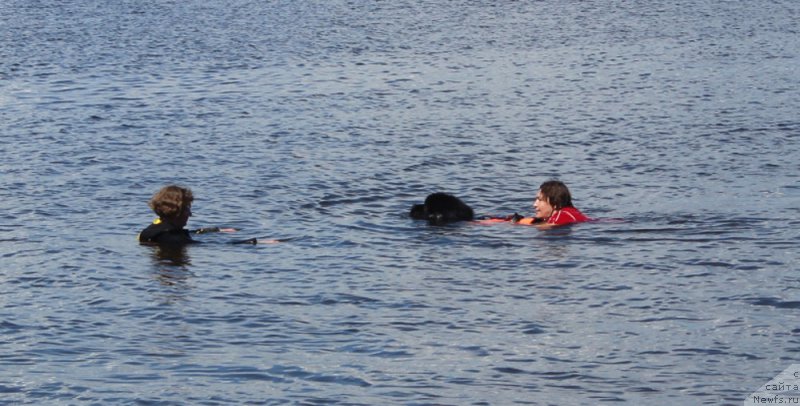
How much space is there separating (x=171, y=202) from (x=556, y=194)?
5152mm

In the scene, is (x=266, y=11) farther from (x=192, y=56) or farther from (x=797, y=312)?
(x=797, y=312)

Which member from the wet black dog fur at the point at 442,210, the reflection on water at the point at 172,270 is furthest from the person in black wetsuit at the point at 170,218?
the wet black dog fur at the point at 442,210

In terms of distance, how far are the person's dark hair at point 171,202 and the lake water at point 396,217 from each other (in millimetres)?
606

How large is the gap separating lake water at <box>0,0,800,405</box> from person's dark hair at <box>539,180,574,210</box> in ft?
1.25

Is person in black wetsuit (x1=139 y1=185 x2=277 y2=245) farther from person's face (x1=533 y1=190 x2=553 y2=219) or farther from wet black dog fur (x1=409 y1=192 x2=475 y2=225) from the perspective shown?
person's face (x1=533 y1=190 x2=553 y2=219)

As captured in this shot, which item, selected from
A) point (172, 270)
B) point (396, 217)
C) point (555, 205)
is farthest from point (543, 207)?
point (172, 270)

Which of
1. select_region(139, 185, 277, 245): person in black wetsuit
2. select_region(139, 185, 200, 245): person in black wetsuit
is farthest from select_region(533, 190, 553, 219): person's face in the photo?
select_region(139, 185, 200, 245): person in black wetsuit

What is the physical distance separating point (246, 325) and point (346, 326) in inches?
41.9

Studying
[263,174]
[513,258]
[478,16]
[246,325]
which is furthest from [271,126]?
[478,16]

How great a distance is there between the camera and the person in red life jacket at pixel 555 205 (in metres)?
18.7

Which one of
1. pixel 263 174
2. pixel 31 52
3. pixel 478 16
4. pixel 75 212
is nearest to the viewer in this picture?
pixel 75 212

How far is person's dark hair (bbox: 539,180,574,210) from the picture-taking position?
1864cm

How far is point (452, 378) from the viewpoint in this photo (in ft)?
41.5

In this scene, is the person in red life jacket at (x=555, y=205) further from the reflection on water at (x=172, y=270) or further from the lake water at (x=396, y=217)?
the reflection on water at (x=172, y=270)
